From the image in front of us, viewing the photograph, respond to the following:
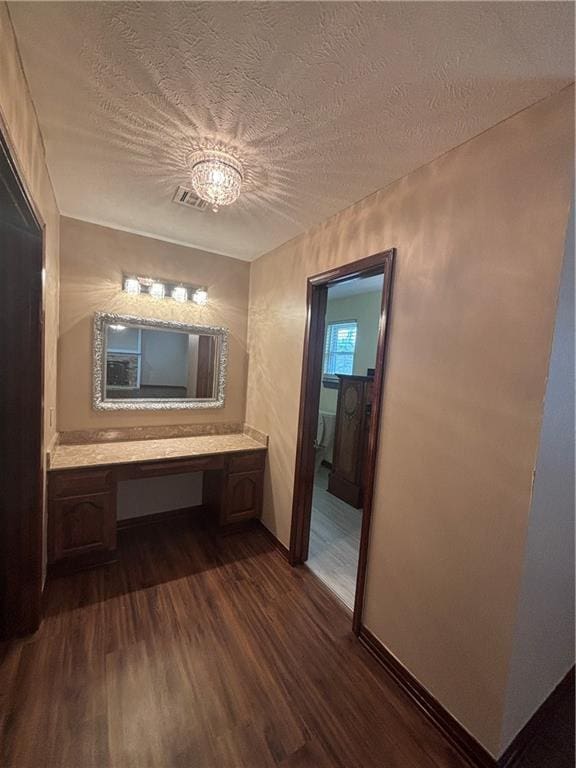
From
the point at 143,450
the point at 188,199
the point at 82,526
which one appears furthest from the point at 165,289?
the point at 82,526

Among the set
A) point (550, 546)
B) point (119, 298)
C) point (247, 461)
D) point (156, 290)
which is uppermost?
point (156, 290)

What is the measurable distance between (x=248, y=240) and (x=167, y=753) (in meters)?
2.95

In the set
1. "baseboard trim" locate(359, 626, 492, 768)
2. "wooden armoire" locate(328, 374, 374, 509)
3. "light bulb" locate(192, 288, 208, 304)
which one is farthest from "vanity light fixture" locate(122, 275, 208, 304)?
"baseboard trim" locate(359, 626, 492, 768)

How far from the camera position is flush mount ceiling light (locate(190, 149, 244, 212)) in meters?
1.48

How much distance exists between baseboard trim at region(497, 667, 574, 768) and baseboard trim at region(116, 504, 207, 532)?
246 cm

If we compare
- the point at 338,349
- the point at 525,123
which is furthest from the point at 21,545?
the point at 338,349

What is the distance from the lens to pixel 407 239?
158 centimetres

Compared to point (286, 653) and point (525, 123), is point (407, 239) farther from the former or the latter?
point (286, 653)

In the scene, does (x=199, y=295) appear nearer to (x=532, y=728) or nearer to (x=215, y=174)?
(x=215, y=174)

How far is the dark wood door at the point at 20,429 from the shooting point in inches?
60.1

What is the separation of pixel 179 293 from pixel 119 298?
1.56ft

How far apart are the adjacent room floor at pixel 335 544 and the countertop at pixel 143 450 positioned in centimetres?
96

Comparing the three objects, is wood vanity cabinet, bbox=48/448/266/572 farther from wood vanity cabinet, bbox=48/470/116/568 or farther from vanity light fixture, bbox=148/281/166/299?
vanity light fixture, bbox=148/281/166/299

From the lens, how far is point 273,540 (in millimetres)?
2621
